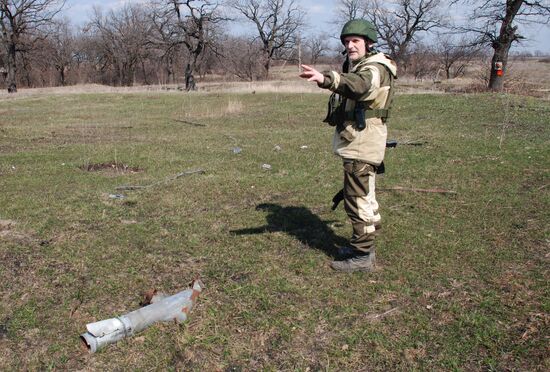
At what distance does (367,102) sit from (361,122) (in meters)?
0.16

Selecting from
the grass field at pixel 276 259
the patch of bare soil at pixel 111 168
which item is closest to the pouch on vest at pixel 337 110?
the grass field at pixel 276 259

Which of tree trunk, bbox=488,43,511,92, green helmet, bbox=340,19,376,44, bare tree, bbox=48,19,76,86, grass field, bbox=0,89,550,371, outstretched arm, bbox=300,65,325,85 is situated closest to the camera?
grass field, bbox=0,89,550,371

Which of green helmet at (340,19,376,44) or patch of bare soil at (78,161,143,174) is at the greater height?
green helmet at (340,19,376,44)

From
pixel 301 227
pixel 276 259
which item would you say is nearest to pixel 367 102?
pixel 276 259

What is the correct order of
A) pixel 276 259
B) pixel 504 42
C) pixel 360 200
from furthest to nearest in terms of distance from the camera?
pixel 504 42, pixel 276 259, pixel 360 200

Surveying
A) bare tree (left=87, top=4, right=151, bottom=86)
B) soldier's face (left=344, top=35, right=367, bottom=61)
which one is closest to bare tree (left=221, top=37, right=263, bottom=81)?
bare tree (left=87, top=4, right=151, bottom=86)

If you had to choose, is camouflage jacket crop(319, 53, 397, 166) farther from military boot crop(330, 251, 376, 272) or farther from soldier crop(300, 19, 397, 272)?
military boot crop(330, 251, 376, 272)

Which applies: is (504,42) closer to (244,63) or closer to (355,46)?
(355,46)

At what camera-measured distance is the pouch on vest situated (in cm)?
369

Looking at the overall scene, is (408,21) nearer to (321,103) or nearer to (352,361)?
(321,103)

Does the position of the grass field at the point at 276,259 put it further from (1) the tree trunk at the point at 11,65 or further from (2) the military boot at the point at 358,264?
(1) the tree trunk at the point at 11,65

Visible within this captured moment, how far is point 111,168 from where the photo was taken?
8.15 metres

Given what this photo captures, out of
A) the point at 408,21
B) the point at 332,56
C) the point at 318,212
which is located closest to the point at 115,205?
the point at 318,212

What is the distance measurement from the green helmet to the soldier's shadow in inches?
76.3
